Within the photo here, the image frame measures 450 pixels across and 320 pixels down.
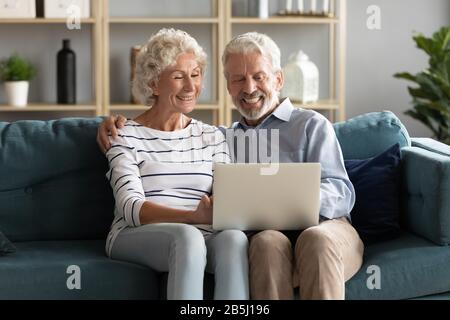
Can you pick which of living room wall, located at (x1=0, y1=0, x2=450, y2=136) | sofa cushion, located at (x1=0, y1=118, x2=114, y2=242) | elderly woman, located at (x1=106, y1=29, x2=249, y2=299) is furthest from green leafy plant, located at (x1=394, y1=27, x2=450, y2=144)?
sofa cushion, located at (x1=0, y1=118, x2=114, y2=242)

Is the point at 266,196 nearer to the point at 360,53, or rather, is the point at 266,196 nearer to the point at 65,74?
the point at 65,74

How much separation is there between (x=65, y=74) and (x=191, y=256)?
2.96 m

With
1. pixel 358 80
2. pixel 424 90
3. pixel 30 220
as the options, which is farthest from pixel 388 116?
pixel 358 80

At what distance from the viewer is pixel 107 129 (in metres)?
3.22

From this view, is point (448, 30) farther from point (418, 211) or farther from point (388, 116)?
point (418, 211)

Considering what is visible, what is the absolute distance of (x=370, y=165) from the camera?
3297mm

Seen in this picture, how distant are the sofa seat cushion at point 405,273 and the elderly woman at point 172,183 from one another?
1.41 ft

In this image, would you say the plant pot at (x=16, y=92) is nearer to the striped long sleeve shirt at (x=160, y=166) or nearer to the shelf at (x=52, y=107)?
the shelf at (x=52, y=107)

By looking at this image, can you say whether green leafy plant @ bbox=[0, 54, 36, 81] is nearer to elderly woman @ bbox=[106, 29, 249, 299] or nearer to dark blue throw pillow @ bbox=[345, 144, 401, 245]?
elderly woman @ bbox=[106, 29, 249, 299]

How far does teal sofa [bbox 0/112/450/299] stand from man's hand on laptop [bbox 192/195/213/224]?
0.19m

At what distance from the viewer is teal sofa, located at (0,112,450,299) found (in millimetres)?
2885
